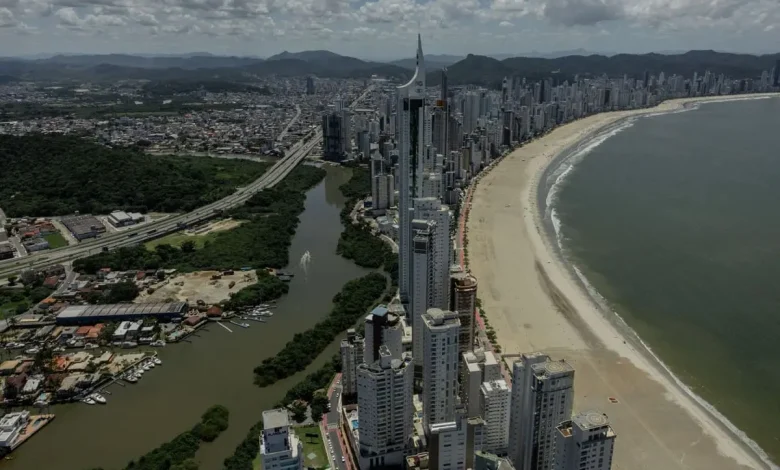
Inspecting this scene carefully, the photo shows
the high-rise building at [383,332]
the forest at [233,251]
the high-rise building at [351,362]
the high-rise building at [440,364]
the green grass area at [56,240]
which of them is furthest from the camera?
the green grass area at [56,240]

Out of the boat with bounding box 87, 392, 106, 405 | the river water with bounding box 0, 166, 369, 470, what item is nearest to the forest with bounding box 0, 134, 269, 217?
the river water with bounding box 0, 166, 369, 470

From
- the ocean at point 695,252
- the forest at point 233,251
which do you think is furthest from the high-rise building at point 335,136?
the ocean at point 695,252

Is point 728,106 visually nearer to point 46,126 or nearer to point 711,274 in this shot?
point 711,274

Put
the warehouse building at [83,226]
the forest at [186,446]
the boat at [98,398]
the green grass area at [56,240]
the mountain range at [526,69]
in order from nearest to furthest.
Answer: the forest at [186,446]
the boat at [98,398]
the green grass area at [56,240]
the warehouse building at [83,226]
the mountain range at [526,69]

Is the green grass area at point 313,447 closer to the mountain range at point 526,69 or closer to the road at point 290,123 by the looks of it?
the road at point 290,123

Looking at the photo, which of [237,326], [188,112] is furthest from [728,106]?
[237,326]

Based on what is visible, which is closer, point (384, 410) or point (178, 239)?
point (384, 410)

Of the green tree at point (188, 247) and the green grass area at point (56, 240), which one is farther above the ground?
the green tree at point (188, 247)

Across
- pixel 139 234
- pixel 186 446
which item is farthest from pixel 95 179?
pixel 186 446

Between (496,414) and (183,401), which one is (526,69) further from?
(496,414)
